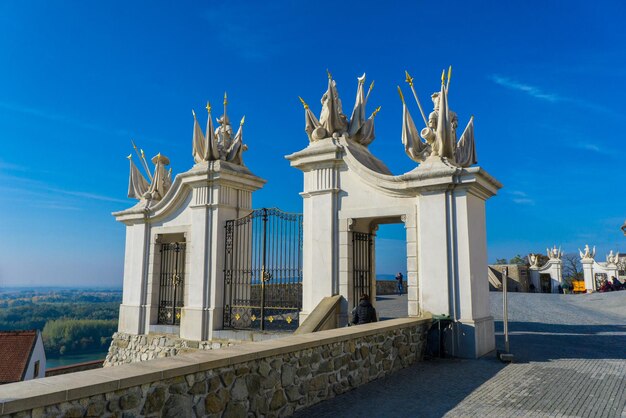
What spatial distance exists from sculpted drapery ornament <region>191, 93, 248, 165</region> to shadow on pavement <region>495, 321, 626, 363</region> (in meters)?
8.04

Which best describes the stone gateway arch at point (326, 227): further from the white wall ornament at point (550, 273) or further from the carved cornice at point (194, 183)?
the white wall ornament at point (550, 273)

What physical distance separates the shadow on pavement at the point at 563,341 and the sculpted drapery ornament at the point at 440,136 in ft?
13.6

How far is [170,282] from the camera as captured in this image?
1399 cm

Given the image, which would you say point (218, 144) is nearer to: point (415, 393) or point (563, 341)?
point (415, 393)

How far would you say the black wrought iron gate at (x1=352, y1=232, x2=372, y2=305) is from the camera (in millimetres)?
10602

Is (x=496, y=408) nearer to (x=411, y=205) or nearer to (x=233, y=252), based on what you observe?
(x=411, y=205)

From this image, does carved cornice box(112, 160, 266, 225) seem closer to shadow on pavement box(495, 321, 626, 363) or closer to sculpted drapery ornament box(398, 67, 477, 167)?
sculpted drapery ornament box(398, 67, 477, 167)

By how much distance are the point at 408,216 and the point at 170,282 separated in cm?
771

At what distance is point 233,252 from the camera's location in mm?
12250

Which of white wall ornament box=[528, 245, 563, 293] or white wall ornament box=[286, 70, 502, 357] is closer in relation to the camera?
white wall ornament box=[286, 70, 502, 357]

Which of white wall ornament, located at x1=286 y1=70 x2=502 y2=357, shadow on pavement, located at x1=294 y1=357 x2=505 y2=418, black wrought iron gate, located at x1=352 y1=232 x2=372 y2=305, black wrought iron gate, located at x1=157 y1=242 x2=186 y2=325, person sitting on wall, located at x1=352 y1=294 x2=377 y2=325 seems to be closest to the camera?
shadow on pavement, located at x1=294 y1=357 x2=505 y2=418

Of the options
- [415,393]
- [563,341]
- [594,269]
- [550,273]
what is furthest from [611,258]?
[415,393]

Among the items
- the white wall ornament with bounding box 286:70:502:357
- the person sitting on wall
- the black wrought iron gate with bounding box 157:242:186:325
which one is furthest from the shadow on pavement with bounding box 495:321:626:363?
the black wrought iron gate with bounding box 157:242:186:325

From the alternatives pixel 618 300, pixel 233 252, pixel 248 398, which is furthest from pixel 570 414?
pixel 618 300
